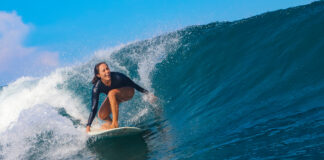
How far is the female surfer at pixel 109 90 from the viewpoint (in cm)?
626

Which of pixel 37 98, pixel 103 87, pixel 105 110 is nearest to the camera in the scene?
pixel 103 87

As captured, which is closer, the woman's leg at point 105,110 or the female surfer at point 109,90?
the female surfer at point 109,90

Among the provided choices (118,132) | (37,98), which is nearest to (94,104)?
(118,132)

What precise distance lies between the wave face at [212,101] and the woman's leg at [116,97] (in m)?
0.43

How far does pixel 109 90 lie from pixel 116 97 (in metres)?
0.21

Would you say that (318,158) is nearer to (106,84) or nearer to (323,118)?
(323,118)

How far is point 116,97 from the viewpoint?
21.6ft

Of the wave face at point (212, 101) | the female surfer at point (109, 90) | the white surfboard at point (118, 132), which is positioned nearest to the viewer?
the wave face at point (212, 101)

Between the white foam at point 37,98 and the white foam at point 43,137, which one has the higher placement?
the white foam at point 37,98

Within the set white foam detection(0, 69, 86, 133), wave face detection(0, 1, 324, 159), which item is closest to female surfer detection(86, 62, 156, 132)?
wave face detection(0, 1, 324, 159)

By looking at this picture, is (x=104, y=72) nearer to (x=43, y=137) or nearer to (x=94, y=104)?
(x=94, y=104)

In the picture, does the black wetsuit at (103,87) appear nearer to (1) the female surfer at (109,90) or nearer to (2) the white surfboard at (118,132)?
(1) the female surfer at (109,90)

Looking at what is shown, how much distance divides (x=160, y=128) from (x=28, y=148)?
328 centimetres

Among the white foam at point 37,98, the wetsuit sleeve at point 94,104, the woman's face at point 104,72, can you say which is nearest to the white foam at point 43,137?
the wetsuit sleeve at point 94,104
